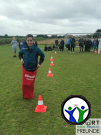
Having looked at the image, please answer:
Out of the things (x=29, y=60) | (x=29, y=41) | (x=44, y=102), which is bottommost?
(x=44, y=102)

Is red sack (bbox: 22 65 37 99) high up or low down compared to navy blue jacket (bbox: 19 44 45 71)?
down

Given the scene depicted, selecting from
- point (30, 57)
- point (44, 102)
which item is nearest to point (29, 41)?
point (30, 57)

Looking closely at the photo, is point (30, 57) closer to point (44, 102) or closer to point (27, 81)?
point (27, 81)

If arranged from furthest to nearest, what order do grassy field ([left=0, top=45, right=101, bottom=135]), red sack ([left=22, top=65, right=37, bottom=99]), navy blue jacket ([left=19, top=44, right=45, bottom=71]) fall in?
red sack ([left=22, top=65, right=37, bottom=99]) → navy blue jacket ([left=19, top=44, right=45, bottom=71]) → grassy field ([left=0, top=45, right=101, bottom=135])

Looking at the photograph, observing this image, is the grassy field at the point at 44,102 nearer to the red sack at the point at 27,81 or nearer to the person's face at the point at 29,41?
the red sack at the point at 27,81

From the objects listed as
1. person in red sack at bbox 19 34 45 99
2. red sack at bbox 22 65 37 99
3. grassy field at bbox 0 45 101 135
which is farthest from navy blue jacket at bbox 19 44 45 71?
grassy field at bbox 0 45 101 135

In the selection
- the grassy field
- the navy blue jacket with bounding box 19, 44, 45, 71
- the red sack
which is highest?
the navy blue jacket with bounding box 19, 44, 45, 71

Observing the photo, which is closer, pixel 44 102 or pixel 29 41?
pixel 29 41

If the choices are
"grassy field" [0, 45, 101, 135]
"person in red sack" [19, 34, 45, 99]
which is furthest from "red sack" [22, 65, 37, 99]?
"grassy field" [0, 45, 101, 135]

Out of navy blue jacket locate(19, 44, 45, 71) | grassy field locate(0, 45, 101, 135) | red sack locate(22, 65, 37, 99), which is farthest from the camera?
red sack locate(22, 65, 37, 99)

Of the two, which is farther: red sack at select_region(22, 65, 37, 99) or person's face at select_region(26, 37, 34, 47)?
red sack at select_region(22, 65, 37, 99)

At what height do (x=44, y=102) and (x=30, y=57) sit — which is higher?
(x=30, y=57)

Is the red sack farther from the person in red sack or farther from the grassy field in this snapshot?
the grassy field

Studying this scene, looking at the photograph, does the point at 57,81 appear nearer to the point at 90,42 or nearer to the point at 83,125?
the point at 83,125
